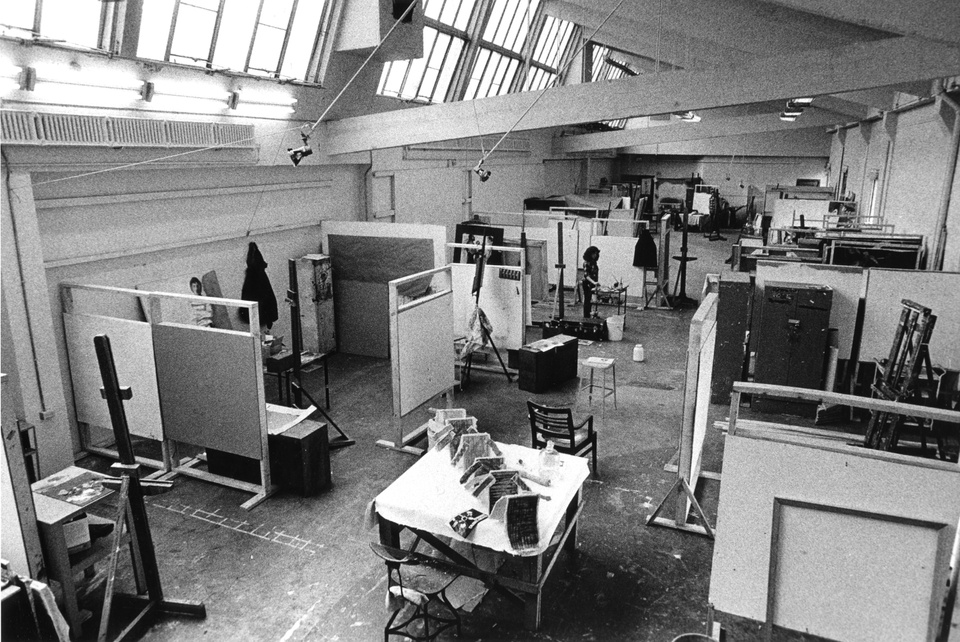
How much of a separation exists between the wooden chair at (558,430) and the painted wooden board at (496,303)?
326cm

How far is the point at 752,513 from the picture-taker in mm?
3371

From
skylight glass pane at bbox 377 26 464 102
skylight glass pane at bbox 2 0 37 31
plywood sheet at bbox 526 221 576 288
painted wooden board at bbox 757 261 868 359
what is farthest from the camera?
plywood sheet at bbox 526 221 576 288

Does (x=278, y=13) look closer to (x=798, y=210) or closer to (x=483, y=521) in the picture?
(x=483, y=521)

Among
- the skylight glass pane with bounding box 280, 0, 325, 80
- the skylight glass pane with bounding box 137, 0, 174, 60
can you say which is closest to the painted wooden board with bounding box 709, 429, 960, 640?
the skylight glass pane with bounding box 137, 0, 174, 60

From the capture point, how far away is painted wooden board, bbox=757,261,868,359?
7445 mm

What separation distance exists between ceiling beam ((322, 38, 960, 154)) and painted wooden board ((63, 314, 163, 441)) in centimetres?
446

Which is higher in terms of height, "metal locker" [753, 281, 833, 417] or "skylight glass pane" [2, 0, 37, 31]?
"skylight glass pane" [2, 0, 37, 31]

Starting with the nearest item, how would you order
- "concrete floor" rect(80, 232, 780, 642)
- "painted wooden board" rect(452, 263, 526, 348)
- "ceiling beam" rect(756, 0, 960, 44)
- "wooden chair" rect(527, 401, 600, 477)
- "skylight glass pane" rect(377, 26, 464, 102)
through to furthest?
1. "concrete floor" rect(80, 232, 780, 642)
2. "ceiling beam" rect(756, 0, 960, 44)
3. "wooden chair" rect(527, 401, 600, 477)
4. "painted wooden board" rect(452, 263, 526, 348)
5. "skylight glass pane" rect(377, 26, 464, 102)

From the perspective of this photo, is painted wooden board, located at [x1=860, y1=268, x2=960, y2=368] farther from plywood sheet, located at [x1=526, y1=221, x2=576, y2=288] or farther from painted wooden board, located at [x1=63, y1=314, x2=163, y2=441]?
painted wooden board, located at [x1=63, y1=314, x2=163, y2=441]

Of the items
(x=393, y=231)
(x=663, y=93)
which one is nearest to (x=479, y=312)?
(x=393, y=231)

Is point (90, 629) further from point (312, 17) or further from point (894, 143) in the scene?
point (894, 143)

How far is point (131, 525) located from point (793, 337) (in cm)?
703

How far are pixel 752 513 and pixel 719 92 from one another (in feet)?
17.4

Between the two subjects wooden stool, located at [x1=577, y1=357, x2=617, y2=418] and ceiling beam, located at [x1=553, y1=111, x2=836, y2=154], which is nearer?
wooden stool, located at [x1=577, y1=357, x2=617, y2=418]
